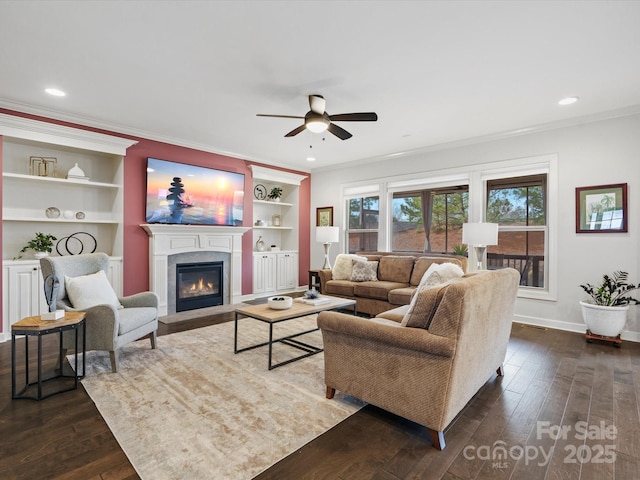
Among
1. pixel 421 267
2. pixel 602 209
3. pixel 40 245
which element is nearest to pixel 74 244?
pixel 40 245

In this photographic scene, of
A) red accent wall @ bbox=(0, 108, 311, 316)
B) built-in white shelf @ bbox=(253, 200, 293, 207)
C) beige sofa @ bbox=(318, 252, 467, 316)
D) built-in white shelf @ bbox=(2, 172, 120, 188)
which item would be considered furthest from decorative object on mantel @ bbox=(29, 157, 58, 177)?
beige sofa @ bbox=(318, 252, 467, 316)

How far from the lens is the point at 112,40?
2508 millimetres

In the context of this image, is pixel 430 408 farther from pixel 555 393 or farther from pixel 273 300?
pixel 273 300

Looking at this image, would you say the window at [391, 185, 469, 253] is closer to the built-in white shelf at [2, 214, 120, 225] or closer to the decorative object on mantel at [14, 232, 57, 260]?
the built-in white shelf at [2, 214, 120, 225]

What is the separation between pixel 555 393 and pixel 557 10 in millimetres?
2745

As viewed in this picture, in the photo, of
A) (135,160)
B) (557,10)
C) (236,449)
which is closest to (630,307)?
(557,10)

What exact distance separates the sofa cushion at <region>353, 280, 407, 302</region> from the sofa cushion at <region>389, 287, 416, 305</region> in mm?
106

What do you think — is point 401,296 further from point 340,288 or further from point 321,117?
point 321,117

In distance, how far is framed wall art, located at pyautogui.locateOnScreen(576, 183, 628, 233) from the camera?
385cm

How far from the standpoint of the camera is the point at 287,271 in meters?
6.95

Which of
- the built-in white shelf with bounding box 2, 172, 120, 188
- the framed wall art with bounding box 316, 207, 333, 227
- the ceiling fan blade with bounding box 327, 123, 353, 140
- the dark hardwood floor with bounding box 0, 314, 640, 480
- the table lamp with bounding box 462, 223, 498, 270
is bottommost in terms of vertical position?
the dark hardwood floor with bounding box 0, 314, 640, 480

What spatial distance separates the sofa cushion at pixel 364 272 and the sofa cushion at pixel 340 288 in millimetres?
137

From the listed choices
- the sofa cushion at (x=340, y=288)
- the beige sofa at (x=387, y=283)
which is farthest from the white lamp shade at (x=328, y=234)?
the sofa cushion at (x=340, y=288)

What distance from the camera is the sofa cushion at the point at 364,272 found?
5.18m
